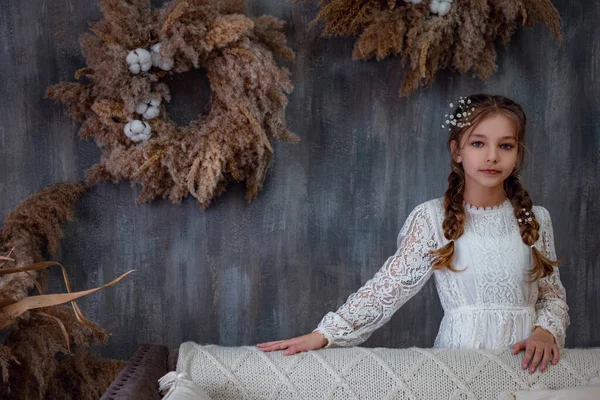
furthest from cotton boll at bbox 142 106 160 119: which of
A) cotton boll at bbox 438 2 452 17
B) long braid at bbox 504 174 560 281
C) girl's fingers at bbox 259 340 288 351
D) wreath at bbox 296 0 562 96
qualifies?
long braid at bbox 504 174 560 281

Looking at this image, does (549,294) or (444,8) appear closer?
(549,294)

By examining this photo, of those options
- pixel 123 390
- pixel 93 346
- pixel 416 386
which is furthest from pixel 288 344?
pixel 93 346

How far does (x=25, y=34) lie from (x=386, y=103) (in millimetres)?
1281

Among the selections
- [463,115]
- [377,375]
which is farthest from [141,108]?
[377,375]

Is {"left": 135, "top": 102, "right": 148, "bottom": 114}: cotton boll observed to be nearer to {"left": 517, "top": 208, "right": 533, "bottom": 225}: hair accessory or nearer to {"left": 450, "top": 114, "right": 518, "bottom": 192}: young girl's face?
{"left": 450, "top": 114, "right": 518, "bottom": 192}: young girl's face

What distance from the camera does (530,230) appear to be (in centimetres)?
182

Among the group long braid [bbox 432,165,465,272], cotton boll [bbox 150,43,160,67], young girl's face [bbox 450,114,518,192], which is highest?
cotton boll [bbox 150,43,160,67]

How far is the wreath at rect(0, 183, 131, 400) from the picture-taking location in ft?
5.86

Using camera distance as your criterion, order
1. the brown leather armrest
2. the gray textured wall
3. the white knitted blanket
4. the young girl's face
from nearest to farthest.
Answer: the brown leather armrest, the white knitted blanket, the young girl's face, the gray textured wall

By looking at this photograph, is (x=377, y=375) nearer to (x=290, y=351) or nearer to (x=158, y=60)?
(x=290, y=351)

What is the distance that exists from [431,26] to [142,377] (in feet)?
4.66

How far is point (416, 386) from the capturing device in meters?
1.65

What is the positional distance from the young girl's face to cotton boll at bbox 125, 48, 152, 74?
103 cm

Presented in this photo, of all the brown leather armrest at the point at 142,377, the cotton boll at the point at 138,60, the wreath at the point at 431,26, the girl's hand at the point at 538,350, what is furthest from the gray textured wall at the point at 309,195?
the girl's hand at the point at 538,350
